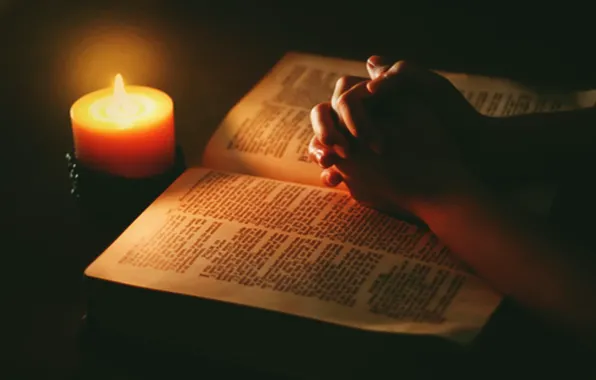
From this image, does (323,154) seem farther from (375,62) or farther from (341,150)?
(375,62)

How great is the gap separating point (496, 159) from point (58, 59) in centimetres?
65

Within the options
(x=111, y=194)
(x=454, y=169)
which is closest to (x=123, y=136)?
(x=111, y=194)

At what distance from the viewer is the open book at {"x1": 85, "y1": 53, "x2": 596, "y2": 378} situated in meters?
0.72

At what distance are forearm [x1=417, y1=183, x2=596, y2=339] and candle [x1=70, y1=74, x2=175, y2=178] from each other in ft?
0.96

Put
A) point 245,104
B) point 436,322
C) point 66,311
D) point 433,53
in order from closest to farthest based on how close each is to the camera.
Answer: point 436,322 < point 66,311 < point 245,104 < point 433,53

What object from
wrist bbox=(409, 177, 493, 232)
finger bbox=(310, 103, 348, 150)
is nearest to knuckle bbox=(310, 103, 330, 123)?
finger bbox=(310, 103, 348, 150)

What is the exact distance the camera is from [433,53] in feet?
4.08

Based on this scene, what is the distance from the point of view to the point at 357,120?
0.84 m

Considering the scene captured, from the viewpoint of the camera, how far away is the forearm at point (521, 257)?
722 millimetres

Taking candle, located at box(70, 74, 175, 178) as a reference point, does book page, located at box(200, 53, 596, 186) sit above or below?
below

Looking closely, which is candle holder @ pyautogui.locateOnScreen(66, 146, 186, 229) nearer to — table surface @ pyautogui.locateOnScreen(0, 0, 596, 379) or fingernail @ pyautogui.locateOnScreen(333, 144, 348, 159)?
table surface @ pyautogui.locateOnScreen(0, 0, 596, 379)

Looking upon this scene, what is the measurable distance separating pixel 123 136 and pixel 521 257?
0.40m

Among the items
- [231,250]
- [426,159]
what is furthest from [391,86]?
[231,250]

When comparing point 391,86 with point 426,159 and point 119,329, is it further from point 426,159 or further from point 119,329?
point 119,329
